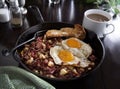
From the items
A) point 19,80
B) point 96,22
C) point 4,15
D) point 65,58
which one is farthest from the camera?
point 4,15

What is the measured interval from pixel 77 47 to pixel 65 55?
3.2 inches

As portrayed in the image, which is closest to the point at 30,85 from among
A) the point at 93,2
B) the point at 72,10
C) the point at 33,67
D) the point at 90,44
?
the point at 33,67

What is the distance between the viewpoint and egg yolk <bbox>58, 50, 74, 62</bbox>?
33.2 inches

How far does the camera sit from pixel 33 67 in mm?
789

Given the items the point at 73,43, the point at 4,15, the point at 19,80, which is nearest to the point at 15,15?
the point at 4,15

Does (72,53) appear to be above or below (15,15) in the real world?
below

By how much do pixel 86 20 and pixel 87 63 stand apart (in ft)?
0.81

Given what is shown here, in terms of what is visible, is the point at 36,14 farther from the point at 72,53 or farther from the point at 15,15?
the point at 72,53

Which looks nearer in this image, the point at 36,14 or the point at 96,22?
the point at 96,22

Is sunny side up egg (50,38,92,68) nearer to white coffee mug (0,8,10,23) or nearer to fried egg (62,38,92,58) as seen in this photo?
fried egg (62,38,92,58)

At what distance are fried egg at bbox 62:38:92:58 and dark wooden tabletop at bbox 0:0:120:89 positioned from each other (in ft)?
0.30

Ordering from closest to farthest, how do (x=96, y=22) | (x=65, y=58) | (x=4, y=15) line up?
(x=65, y=58) < (x=96, y=22) < (x=4, y=15)

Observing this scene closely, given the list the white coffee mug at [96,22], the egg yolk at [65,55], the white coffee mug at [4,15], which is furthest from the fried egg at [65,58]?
the white coffee mug at [4,15]

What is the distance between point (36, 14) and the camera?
1.09m
